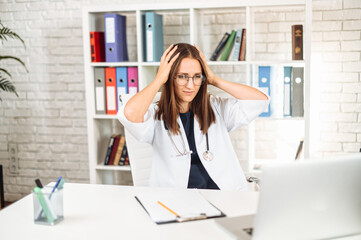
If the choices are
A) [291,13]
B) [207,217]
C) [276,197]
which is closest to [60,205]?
[207,217]

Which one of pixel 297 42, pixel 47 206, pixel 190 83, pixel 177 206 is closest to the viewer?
pixel 47 206

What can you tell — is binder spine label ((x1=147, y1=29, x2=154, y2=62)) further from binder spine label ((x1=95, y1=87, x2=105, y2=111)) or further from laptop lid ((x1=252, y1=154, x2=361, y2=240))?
laptop lid ((x1=252, y1=154, x2=361, y2=240))

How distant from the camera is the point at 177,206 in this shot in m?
1.48

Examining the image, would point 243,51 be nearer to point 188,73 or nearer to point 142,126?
point 188,73

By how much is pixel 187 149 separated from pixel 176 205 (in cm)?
57

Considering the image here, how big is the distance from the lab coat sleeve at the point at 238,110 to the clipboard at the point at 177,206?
632 mm

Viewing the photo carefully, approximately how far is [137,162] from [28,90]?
1.91 metres

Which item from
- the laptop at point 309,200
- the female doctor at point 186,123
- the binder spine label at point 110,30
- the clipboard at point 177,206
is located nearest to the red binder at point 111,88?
the binder spine label at point 110,30

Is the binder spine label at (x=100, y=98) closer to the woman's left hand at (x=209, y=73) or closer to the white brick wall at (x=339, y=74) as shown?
the woman's left hand at (x=209, y=73)

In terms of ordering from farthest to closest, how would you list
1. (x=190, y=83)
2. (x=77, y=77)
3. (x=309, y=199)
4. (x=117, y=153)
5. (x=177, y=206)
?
1. (x=77, y=77)
2. (x=117, y=153)
3. (x=190, y=83)
4. (x=177, y=206)
5. (x=309, y=199)

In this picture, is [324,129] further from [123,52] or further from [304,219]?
[304,219]

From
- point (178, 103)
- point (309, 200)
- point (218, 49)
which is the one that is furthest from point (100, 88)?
point (309, 200)

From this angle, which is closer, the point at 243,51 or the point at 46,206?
the point at 46,206

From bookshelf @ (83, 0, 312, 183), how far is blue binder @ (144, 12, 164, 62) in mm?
42
